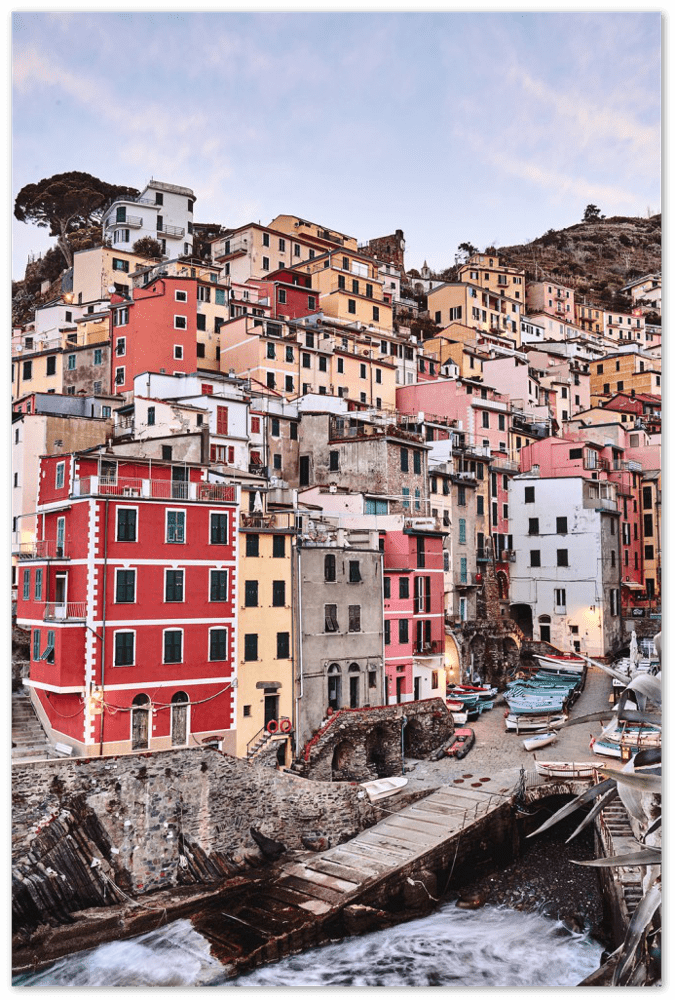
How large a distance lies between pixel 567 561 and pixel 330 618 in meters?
23.1

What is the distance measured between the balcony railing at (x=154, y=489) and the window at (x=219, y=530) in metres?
0.66

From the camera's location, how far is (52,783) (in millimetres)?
24953

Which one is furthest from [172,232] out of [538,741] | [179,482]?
[538,741]

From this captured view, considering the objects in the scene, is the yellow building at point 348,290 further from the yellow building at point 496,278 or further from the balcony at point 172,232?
the yellow building at point 496,278

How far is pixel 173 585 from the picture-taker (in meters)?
30.1

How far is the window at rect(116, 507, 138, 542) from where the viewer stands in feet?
95.0

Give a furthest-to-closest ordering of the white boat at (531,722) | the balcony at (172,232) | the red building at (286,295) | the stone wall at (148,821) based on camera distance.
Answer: the balcony at (172,232) → the red building at (286,295) → the white boat at (531,722) → the stone wall at (148,821)

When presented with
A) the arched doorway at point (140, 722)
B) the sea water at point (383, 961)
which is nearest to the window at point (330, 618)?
the arched doorway at point (140, 722)

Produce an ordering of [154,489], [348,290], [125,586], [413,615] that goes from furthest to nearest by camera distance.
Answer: [348,290] → [413,615] → [154,489] → [125,586]

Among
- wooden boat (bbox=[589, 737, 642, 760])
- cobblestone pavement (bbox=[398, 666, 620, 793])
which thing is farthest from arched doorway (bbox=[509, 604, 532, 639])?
wooden boat (bbox=[589, 737, 642, 760])

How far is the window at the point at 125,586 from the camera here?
28.7 metres

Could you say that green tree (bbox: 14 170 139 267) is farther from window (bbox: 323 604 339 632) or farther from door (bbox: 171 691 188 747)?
door (bbox: 171 691 188 747)

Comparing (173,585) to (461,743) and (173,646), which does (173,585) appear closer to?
(173,646)
